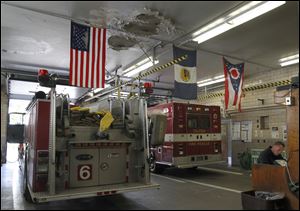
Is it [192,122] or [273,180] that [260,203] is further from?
[192,122]

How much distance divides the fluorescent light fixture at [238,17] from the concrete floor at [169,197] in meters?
4.15

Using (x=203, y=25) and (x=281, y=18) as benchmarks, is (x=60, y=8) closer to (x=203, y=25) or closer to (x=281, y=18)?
(x=203, y=25)

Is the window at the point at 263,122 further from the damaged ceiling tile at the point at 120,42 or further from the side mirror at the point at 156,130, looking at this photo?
the side mirror at the point at 156,130

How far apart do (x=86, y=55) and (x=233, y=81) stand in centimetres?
470

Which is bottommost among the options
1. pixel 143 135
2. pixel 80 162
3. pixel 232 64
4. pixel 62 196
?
pixel 62 196

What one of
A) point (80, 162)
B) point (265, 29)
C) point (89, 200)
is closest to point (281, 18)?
point (265, 29)

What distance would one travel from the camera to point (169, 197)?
6.92m

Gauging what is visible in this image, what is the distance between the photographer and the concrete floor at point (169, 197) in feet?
20.0

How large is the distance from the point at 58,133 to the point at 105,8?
311cm

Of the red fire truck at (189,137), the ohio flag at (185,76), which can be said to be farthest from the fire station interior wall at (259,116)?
the ohio flag at (185,76)

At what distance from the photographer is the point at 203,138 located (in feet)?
35.4

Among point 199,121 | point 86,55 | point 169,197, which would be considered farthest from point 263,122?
point 86,55

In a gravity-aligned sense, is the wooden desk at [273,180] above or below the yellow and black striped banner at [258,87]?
below

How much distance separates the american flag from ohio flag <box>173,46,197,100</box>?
2.33 metres
